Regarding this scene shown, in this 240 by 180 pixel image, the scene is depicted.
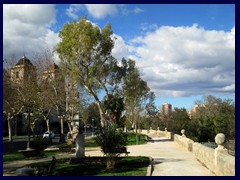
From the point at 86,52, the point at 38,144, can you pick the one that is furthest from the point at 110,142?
the point at 86,52

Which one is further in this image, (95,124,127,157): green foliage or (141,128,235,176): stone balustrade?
(95,124,127,157): green foliage

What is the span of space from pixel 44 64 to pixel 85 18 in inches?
300

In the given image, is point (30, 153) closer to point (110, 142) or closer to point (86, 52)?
point (110, 142)

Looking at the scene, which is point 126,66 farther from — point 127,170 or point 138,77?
point 127,170

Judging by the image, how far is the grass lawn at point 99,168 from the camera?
43.4 ft

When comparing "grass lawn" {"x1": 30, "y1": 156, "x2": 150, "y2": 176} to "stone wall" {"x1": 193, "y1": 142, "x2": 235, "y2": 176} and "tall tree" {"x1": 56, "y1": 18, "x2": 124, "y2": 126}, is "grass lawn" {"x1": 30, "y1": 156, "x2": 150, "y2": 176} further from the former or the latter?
"tall tree" {"x1": 56, "y1": 18, "x2": 124, "y2": 126}

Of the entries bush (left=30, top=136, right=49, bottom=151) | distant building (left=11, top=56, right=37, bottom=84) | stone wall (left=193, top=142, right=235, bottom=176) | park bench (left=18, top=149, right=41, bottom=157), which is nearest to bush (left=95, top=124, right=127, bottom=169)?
stone wall (left=193, top=142, right=235, bottom=176)

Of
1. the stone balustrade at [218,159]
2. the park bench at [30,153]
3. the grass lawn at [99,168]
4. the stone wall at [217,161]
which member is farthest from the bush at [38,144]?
the stone wall at [217,161]

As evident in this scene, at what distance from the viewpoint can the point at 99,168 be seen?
1480cm

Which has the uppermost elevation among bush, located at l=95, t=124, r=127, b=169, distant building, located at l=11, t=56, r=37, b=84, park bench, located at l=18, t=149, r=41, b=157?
distant building, located at l=11, t=56, r=37, b=84

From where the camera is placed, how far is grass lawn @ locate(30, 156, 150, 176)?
1324 cm

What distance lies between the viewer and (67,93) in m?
37.4

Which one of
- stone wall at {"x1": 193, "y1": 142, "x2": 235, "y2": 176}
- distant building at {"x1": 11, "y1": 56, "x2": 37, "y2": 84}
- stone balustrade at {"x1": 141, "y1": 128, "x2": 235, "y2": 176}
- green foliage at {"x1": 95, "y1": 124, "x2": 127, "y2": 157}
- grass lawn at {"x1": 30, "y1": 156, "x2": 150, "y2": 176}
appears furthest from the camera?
distant building at {"x1": 11, "y1": 56, "x2": 37, "y2": 84}
